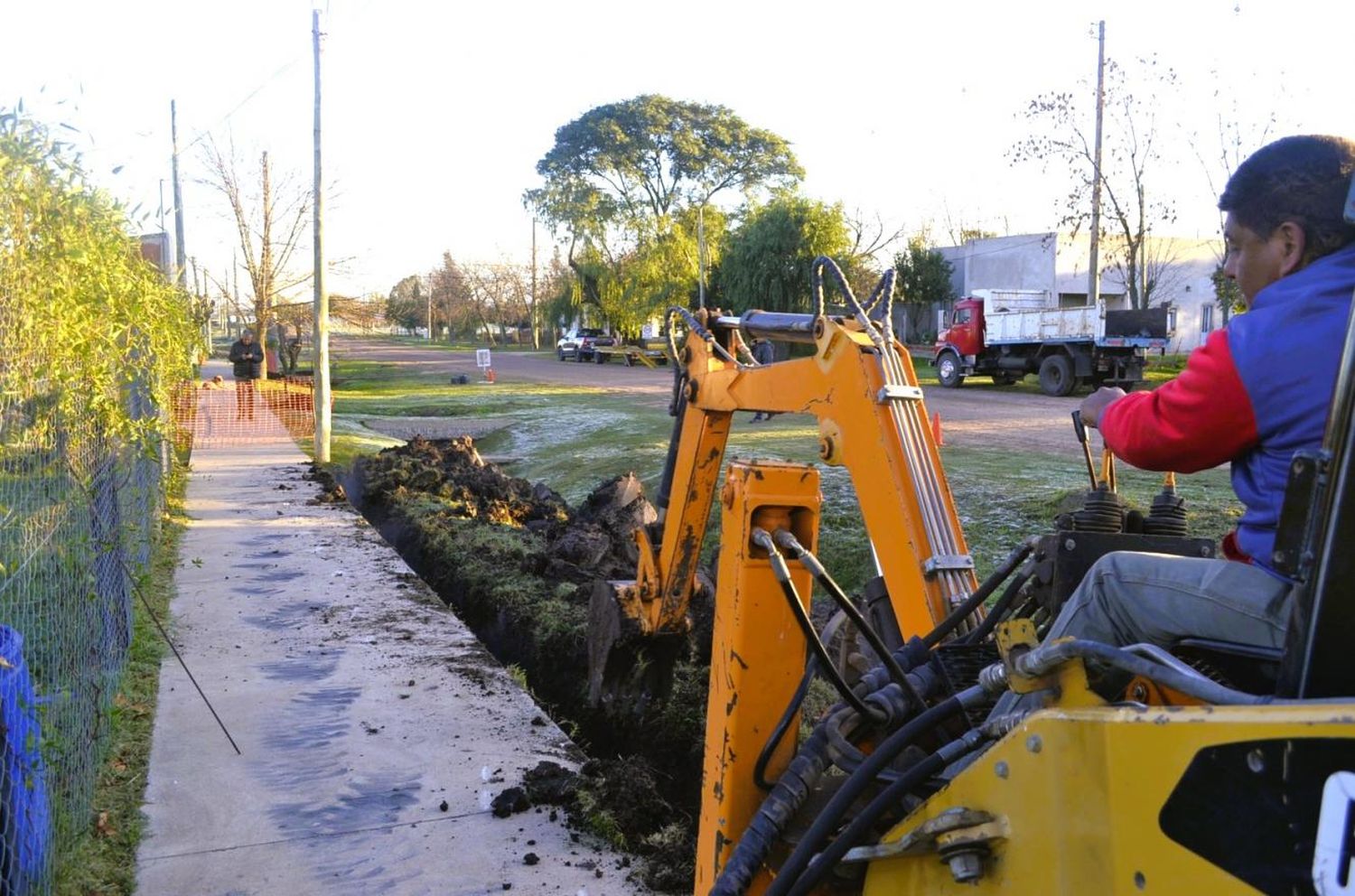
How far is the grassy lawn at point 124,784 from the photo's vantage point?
418cm

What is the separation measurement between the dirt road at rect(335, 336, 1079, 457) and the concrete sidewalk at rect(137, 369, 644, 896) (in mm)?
3887

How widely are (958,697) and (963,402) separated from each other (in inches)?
935

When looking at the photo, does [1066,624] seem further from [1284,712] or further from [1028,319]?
[1028,319]

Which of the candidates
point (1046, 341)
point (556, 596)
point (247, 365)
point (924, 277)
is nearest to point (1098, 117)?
point (1046, 341)

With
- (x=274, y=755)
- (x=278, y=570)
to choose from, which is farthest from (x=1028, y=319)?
(x=274, y=755)

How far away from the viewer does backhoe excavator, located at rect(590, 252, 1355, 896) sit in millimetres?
1717

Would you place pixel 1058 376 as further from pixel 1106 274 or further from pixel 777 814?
pixel 777 814

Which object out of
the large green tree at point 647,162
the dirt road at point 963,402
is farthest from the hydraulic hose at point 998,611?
the large green tree at point 647,162

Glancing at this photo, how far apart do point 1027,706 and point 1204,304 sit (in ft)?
151

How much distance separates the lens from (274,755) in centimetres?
546

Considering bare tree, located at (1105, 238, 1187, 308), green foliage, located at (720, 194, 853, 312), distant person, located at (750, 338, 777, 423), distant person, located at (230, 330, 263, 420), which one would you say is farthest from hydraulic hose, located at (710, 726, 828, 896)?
green foliage, located at (720, 194, 853, 312)

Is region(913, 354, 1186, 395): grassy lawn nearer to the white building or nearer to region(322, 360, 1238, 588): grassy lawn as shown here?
the white building

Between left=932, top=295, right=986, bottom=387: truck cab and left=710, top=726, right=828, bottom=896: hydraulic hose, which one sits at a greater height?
left=932, top=295, right=986, bottom=387: truck cab

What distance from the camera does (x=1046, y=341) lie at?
96.0ft
